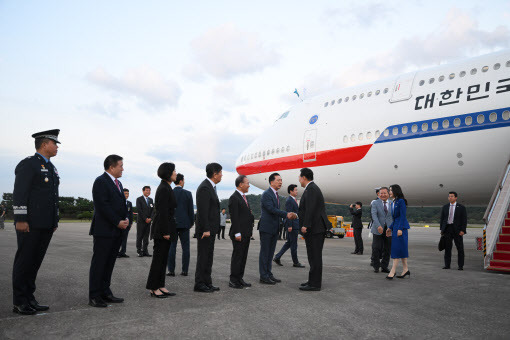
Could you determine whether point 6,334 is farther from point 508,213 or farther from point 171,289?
point 508,213

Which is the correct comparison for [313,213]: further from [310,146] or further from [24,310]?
[310,146]

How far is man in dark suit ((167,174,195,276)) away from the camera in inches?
289

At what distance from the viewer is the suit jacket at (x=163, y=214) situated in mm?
5207

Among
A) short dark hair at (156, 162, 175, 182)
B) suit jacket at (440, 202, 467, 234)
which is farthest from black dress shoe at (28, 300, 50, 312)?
suit jacket at (440, 202, 467, 234)

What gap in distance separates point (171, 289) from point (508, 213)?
28.8 ft

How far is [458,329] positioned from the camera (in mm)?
3812

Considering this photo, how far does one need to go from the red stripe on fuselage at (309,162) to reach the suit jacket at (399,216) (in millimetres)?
6164

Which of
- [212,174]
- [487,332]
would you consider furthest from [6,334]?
[487,332]

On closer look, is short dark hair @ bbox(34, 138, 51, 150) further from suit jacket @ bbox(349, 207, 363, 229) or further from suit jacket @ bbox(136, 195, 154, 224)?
suit jacket @ bbox(349, 207, 363, 229)

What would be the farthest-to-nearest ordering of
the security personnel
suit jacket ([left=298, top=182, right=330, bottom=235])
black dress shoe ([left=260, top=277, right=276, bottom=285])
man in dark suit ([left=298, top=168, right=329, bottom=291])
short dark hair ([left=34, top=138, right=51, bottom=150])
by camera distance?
black dress shoe ([left=260, top=277, right=276, bottom=285]), suit jacket ([left=298, top=182, right=330, bottom=235]), man in dark suit ([left=298, top=168, right=329, bottom=291]), short dark hair ([left=34, top=138, right=51, bottom=150]), the security personnel

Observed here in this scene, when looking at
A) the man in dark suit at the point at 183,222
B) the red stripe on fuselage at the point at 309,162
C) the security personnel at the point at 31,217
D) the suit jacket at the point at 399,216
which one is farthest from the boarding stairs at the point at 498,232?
the security personnel at the point at 31,217

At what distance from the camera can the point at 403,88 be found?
42.9ft

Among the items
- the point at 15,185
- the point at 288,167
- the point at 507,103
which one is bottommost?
the point at 15,185

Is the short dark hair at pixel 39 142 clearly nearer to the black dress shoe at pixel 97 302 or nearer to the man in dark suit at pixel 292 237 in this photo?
the black dress shoe at pixel 97 302
